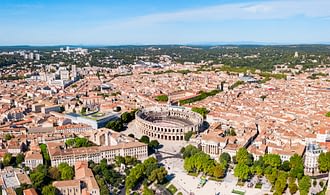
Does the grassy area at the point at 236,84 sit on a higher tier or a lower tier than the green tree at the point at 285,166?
higher

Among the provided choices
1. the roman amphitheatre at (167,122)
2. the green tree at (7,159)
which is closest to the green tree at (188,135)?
the roman amphitheatre at (167,122)

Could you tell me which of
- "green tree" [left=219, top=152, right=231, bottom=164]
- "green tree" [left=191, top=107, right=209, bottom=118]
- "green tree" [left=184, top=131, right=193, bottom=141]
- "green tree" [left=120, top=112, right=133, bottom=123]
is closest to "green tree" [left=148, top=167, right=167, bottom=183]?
"green tree" [left=219, top=152, right=231, bottom=164]

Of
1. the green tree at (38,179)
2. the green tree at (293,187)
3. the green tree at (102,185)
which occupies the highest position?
the green tree at (38,179)

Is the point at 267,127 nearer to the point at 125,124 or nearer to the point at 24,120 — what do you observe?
the point at 125,124

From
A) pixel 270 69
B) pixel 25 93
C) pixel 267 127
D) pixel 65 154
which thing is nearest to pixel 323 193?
pixel 267 127

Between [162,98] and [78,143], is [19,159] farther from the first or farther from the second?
[162,98]

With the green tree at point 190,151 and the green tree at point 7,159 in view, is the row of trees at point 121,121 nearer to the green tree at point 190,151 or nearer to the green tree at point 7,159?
the green tree at point 190,151
